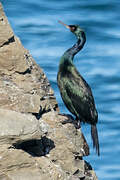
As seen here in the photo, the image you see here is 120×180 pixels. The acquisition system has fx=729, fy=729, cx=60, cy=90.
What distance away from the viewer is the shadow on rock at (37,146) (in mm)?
7797

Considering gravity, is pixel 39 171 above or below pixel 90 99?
below

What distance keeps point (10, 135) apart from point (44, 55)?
524 inches

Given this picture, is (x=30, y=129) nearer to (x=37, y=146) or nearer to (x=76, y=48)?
(x=37, y=146)

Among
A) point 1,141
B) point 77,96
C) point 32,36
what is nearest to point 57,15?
point 32,36

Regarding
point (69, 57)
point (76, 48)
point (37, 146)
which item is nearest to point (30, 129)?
point (37, 146)

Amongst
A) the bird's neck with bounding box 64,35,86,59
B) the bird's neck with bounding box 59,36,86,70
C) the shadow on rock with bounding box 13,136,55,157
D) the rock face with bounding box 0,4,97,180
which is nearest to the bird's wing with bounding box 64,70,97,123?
the bird's neck with bounding box 59,36,86,70

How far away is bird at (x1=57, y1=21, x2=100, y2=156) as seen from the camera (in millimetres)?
10125

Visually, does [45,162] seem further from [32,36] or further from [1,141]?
[32,36]

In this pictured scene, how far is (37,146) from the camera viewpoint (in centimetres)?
793

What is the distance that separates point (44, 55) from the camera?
20484 millimetres

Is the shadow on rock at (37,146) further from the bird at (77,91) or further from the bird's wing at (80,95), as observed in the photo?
the bird's wing at (80,95)

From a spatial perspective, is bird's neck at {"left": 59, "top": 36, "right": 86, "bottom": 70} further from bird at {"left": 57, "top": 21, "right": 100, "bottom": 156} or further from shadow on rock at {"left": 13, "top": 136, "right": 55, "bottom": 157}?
shadow on rock at {"left": 13, "top": 136, "right": 55, "bottom": 157}

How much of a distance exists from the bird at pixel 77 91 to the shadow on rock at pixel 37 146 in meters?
1.97

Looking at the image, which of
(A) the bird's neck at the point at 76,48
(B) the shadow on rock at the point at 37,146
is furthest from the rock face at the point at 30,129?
(A) the bird's neck at the point at 76,48
